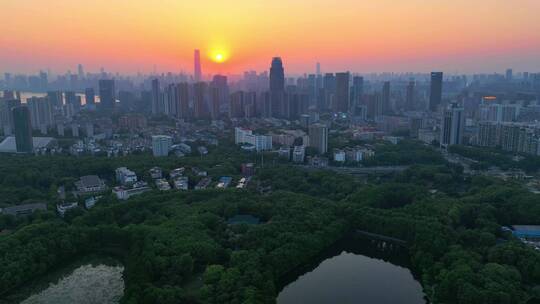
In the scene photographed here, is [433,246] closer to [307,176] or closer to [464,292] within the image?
[464,292]

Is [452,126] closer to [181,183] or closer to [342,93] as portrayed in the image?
[181,183]

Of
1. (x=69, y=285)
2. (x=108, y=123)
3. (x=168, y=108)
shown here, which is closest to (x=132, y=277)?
(x=69, y=285)

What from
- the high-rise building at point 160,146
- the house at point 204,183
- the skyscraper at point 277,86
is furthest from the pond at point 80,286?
the skyscraper at point 277,86

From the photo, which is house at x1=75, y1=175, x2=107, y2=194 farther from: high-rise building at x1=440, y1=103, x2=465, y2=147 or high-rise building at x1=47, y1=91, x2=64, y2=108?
high-rise building at x1=47, y1=91, x2=64, y2=108

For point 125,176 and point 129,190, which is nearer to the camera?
point 129,190

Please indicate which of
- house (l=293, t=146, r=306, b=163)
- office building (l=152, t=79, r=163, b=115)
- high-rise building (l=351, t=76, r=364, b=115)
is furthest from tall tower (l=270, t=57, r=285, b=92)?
house (l=293, t=146, r=306, b=163)

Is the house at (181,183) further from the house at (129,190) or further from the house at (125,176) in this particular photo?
the house at (125,176)

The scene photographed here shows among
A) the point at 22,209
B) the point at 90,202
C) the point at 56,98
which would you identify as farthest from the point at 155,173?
the point at 56,98
